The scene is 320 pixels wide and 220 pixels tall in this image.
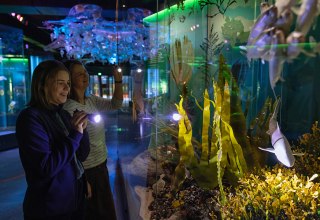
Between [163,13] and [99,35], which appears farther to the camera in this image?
[99,35]

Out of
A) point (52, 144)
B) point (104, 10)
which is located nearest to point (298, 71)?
point (52, 144)

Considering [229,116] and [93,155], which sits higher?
[229,116]

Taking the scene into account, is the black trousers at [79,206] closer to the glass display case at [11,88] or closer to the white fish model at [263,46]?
the white fish model at [263,46]

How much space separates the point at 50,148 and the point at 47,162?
0.07 m

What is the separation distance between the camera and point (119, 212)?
8.33 feet

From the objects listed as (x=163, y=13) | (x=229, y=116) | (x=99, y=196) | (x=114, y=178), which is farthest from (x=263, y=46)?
(x=114, y=178)

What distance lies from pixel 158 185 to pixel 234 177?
570 mm

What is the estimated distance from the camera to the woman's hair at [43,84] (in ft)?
3.97

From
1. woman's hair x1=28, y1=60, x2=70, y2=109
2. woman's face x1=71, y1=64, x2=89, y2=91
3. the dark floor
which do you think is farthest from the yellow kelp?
woman's hair x1=28, y1=60, x2=70, y2=109

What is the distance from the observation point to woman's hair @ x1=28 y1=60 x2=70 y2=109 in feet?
3.97

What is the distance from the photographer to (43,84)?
47.9 inches

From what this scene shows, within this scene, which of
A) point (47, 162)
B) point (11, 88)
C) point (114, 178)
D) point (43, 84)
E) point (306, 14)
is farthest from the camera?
point (11, 88)

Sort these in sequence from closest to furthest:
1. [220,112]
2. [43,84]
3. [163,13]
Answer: [43,84]
[220,112]
[163,13]

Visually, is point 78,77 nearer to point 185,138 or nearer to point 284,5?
point 185,138
